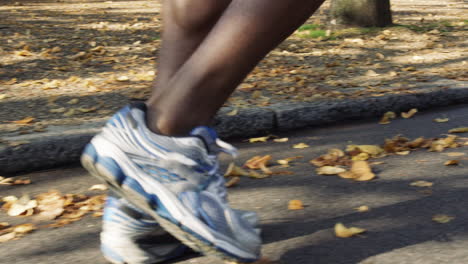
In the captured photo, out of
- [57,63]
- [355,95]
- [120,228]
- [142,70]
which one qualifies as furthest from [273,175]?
[57,63]

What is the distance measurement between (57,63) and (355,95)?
2559 millimetres

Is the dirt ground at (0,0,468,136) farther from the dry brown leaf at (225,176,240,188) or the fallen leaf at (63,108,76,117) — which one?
the dry brown leaf at (225,176,240,188)

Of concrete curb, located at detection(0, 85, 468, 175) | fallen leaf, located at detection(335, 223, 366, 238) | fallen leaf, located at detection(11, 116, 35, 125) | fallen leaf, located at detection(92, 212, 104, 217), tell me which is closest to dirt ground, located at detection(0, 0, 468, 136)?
fallen leaf, located at detection(11, 116, 35, 125)

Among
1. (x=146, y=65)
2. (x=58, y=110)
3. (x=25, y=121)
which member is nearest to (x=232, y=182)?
(x=25, y=121)

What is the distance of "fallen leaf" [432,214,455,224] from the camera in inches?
80.9

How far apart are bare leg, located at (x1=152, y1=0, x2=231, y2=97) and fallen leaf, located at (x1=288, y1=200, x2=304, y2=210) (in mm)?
698

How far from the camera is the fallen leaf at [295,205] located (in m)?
2.29

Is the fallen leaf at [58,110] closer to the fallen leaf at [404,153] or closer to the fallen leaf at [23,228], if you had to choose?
the fallen leaf at [23,228]

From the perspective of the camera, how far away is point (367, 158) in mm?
2959

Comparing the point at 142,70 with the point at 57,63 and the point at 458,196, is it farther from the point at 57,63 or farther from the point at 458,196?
the point at 458,196

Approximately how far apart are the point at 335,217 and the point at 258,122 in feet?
4.97

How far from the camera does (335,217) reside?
2154mm

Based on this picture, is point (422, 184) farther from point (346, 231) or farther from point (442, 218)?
point (346, 231)

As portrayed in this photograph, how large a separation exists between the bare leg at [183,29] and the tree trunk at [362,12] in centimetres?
517
